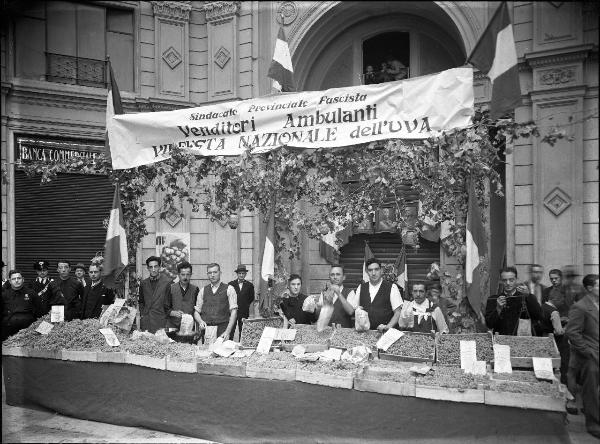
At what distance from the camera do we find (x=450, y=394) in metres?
5.00

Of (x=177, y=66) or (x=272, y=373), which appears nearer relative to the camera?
(x=272, y=373)

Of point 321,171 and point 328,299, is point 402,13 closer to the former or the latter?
point 321,171

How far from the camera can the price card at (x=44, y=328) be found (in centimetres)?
758

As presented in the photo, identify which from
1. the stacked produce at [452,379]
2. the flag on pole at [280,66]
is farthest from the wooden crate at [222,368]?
Answer: the flag on pole at [280,66]

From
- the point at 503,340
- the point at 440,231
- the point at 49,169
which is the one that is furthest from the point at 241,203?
the point at 440,231

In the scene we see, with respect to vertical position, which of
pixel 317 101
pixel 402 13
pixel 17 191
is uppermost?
pixel 402 13

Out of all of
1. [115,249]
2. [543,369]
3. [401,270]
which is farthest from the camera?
[401,270]

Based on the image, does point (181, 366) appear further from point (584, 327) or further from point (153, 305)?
point (584, 327)

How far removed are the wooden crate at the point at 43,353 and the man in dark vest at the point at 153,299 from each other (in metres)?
1.34

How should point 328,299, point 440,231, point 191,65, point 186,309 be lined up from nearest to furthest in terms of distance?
point 328,299, point 186,309, point 440,231, point 191,65

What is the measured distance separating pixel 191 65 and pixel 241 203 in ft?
23.8

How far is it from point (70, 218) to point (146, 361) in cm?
829

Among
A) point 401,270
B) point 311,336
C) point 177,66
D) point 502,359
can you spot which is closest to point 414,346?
point 502,359

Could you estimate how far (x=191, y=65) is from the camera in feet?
45.2
